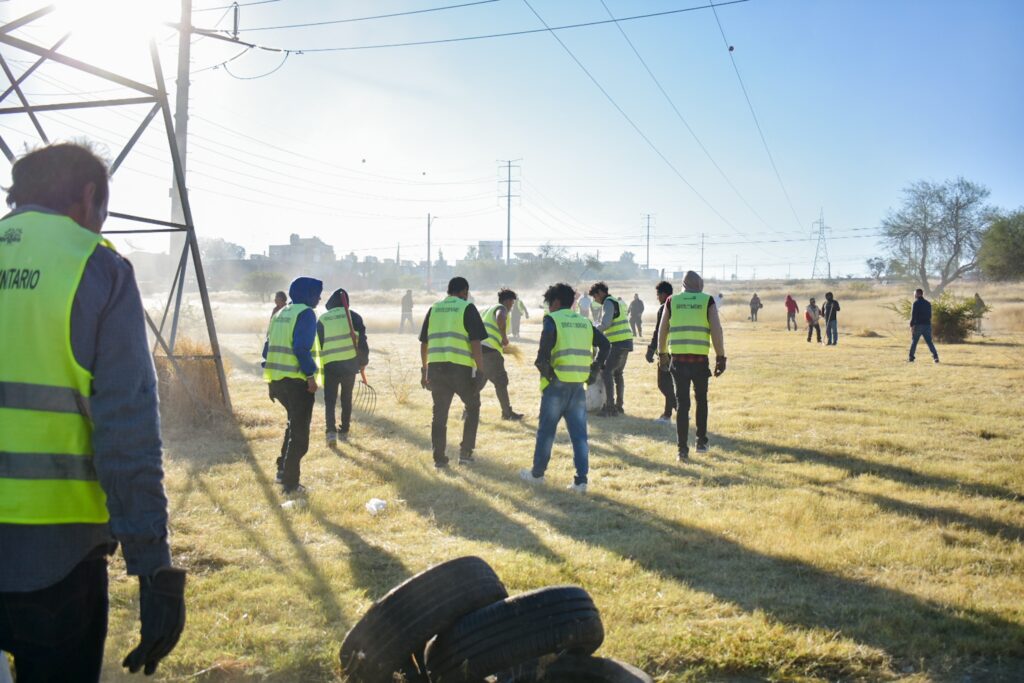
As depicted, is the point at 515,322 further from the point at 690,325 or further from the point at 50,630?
the point at 50,630

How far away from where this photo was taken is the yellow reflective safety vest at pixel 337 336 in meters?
9.94

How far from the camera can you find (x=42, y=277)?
7.03ft

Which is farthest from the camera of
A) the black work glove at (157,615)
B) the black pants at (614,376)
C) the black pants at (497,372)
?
the black pants at (614,376)

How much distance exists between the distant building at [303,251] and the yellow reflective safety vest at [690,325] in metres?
111

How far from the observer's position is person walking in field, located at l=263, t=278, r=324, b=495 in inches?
290

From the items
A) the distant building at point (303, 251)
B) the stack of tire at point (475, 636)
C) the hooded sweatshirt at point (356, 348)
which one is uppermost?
the distant building at point (303, 251)

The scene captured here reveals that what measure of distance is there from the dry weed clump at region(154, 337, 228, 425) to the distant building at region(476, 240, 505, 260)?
120172mm

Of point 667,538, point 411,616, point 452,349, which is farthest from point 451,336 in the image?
point 411,616

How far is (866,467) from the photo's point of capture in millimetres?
8719

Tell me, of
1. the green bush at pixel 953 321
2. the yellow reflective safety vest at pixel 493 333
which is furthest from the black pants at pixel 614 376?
the green bush at pixel 953 321

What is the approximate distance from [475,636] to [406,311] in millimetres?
31273

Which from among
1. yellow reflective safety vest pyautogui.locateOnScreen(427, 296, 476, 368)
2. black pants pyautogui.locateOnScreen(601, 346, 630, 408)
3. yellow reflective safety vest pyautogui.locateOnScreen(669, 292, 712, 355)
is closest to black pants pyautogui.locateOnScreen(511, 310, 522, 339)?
black pants pyautogui.locateOnScreen(601, 346, 630, 408)

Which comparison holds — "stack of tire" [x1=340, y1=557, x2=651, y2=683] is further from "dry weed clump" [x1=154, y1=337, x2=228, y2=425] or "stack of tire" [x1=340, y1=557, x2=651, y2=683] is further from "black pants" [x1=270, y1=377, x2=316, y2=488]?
"dry weed clump" [x1=154, y1=337, x2=228, y2=425]

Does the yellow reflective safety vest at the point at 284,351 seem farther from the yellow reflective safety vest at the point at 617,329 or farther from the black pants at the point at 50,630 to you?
the yellow reflective safety vest at the point at 617,329
